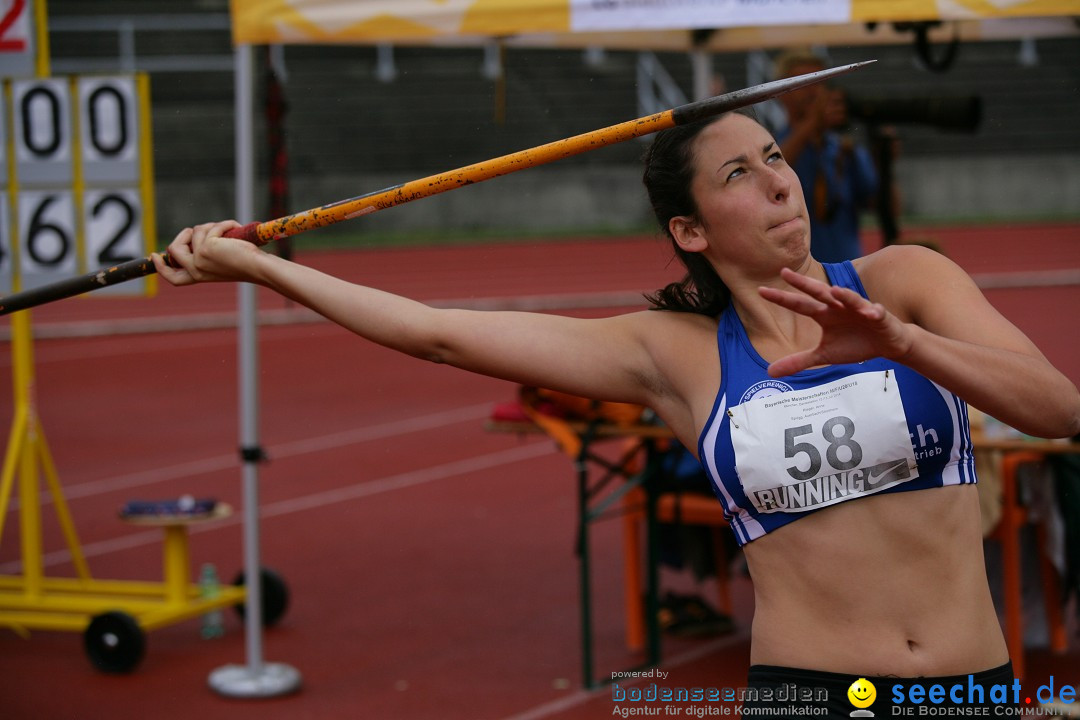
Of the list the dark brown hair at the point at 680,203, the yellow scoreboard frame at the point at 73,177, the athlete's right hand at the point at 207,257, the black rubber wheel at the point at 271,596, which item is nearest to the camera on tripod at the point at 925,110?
the yellow scoreboard frame at the point at 73,177

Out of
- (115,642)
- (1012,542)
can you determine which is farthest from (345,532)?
(1012,542)

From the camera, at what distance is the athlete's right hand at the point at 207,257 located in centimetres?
257

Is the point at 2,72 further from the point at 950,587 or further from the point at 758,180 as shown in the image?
the point at 950,587

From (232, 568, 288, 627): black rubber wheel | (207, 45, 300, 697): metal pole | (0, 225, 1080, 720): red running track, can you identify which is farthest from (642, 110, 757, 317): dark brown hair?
(232, 568, 288, 627): black rubber wheel

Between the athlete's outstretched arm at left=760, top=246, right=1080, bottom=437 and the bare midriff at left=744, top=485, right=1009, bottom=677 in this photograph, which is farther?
the bare midriff at left=744, top=485, right=1009, bottom=677

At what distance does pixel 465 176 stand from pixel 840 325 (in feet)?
2.62

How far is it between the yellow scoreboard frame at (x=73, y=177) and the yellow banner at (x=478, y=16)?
30.4 inches

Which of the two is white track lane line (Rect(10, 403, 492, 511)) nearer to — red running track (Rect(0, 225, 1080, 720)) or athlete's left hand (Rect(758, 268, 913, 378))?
red running track (Rect(0, 225, 1080, 720))

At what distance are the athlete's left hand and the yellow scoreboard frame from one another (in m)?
3.45

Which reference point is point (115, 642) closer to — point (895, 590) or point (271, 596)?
point (271, 596)

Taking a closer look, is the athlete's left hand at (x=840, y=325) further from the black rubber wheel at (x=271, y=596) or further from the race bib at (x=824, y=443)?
the black rubber wheel at (x=271, y=596)

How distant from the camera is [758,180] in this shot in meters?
2.38

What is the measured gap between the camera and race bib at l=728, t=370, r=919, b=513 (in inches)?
87.6

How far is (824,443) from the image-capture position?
225 centimetres
